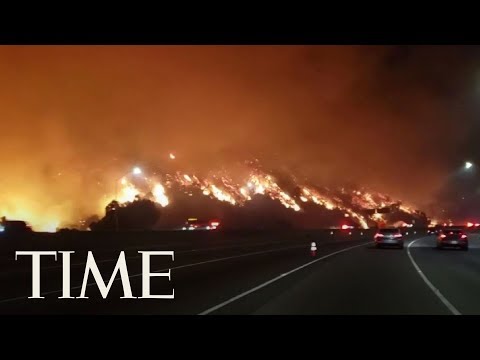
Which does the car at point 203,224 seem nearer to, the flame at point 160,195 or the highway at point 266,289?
the flame at point 160,195

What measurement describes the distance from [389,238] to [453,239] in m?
4.47

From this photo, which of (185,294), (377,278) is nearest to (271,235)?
(377,278)

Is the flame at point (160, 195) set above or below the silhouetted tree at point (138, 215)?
above

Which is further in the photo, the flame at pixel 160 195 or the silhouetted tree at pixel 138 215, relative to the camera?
the flame at pixel 160 195

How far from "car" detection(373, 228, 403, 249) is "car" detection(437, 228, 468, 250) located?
301 cm

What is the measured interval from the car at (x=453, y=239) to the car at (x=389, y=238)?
3.01 meters

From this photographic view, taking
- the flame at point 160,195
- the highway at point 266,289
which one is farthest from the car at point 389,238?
the flame at point 160,195

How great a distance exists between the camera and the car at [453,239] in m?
45.3

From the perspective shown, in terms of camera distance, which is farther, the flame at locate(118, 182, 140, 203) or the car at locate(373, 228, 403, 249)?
the flame at locate(118, 182, 140, 203)

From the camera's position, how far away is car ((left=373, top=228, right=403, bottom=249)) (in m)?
45.5

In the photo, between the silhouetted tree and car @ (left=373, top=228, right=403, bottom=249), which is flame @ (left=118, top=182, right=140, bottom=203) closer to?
the silhouetted tree

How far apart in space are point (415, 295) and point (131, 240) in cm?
2582

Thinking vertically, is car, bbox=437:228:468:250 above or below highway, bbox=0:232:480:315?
above

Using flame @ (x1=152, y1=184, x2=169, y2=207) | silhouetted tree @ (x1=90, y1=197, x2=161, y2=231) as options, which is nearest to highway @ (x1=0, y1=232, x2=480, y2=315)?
silhouetted tree @ (x1=90, y1=197, x2=161, y2=231)
